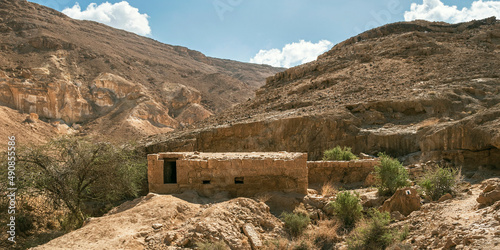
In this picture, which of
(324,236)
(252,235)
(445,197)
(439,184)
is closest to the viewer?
(252,235)

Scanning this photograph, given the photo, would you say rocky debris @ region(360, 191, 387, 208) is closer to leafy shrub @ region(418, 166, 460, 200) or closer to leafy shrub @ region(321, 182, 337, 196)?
leafy shrub @ region(418, 166, 460, 200)

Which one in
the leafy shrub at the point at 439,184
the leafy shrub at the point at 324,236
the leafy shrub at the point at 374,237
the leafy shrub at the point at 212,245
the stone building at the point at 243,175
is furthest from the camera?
the stone building at the point at 243,175

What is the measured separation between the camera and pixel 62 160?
34.7ft

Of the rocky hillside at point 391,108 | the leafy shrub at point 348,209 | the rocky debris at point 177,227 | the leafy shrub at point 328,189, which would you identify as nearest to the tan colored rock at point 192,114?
the rocky hillside at point 391,108

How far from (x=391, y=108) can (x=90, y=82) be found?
39.1 meters

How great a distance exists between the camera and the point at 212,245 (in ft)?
19.1

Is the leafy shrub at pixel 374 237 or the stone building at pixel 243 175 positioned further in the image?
the stone building at pixel 243 175

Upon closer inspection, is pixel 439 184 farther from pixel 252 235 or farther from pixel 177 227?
pixel 177 227

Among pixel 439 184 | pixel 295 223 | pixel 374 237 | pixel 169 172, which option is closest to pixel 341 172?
pixel 439 184

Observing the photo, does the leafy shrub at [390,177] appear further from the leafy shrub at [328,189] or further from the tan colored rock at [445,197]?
the leafy shrub at [328,189]

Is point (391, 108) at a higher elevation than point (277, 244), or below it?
higher

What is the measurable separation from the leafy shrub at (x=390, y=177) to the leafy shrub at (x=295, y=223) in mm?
2351

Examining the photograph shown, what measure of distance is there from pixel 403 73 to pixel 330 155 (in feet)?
42.2

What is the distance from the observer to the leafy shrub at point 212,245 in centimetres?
577
